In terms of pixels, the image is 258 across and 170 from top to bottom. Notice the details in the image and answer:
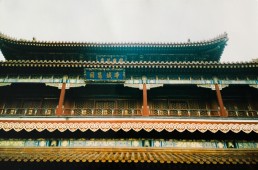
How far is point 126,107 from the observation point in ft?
45.0

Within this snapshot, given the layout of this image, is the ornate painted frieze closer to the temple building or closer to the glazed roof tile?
the temple building

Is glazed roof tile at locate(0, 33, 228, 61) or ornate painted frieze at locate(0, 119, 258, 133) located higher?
glazed roof tile at locate(0, 33, 228, 61)

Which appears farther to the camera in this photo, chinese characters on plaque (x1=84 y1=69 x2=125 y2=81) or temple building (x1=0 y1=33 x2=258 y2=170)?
chinese characters on plaque (x1=84 y1=69 x2=125 y2=81)

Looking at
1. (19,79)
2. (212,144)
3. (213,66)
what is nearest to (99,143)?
(212,144)

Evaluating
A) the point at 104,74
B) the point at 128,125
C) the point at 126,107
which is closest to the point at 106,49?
the point at 104,74

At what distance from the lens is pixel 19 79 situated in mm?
13070

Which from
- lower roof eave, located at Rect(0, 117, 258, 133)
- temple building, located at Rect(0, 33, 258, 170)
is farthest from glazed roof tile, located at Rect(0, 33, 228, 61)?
lower roof eave, located at Rect(0, 117, 258, 133)

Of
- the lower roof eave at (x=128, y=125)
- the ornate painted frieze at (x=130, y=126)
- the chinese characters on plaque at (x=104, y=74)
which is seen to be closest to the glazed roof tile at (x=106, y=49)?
the chinese characters on plaque at (x=104, y=74)

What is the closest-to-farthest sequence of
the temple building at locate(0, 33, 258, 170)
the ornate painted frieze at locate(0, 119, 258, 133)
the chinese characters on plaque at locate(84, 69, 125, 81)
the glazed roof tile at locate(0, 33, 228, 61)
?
the temple building at locate(0, 33, 258, 170) → the ornate painted frieze at locate(0, 119, 258, 133) → the chinese characters on plaque at locate(84, 69, 125, 81) → the glazed roof tile at locate(0, 33, 228, 61)

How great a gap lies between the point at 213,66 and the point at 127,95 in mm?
4675

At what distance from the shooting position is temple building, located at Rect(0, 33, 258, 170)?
8.05m

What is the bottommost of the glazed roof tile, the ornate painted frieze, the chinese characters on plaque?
the ornate painted frieze

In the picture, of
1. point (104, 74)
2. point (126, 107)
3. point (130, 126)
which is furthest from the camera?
Result: point (126, 107)

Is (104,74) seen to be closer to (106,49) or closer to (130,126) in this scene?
(106,49)
